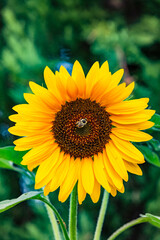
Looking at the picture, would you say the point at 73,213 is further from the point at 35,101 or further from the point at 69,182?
the point at 35,101

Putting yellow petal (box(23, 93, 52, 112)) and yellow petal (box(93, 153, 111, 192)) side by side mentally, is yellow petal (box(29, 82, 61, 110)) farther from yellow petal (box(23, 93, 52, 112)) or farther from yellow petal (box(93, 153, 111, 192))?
yellow petal (box(93, 153, 111, 192))

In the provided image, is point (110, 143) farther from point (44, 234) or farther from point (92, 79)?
point (44, 234)

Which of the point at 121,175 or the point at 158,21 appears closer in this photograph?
the point at 121,175

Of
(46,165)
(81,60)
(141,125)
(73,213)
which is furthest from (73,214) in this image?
(81,60)

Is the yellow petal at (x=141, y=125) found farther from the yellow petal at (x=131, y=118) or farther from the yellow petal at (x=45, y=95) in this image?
the yellow petal at (x=45, y=95)

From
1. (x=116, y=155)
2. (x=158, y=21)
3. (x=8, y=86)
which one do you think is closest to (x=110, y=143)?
(x=116, y=155)

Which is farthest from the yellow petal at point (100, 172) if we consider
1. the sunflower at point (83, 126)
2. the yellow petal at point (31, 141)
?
the yellow petal at point (31, 141)
